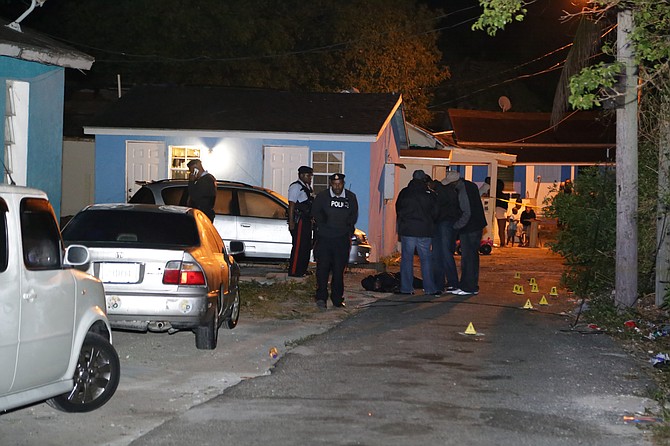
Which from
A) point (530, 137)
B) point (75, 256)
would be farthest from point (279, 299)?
point (530, 137)

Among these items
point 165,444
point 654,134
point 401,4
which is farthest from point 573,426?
point 401,4

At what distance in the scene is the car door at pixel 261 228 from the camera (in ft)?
61.8

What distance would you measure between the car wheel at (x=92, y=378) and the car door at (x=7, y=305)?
3.35 feet

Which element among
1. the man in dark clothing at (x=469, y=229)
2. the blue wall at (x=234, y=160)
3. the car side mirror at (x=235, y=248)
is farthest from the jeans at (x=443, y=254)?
the blue wall at (x=234, y=160)

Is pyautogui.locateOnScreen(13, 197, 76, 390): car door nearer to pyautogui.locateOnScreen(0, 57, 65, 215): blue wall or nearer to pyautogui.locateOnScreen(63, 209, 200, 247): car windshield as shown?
pyautogui.locateOnScreen(63, 209, 200, 247): car windshield

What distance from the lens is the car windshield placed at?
34.4ft

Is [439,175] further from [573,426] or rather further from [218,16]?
[573,426]

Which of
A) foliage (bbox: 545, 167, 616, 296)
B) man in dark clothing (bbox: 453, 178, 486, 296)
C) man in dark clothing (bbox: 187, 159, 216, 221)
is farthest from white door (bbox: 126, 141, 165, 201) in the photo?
foliage (bbox: 545, 167, 616, 296)

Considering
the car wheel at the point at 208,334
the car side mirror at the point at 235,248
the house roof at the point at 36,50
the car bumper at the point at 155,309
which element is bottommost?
the car wheel at the point at 208,334

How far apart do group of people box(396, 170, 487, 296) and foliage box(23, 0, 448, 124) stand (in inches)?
651

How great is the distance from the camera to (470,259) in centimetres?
1652

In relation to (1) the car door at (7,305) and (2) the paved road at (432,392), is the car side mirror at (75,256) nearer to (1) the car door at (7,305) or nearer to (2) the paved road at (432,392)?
(1) the car door at (7,305)

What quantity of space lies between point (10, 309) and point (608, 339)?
7.69m

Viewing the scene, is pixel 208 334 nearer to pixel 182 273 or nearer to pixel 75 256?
pixel 182 273
